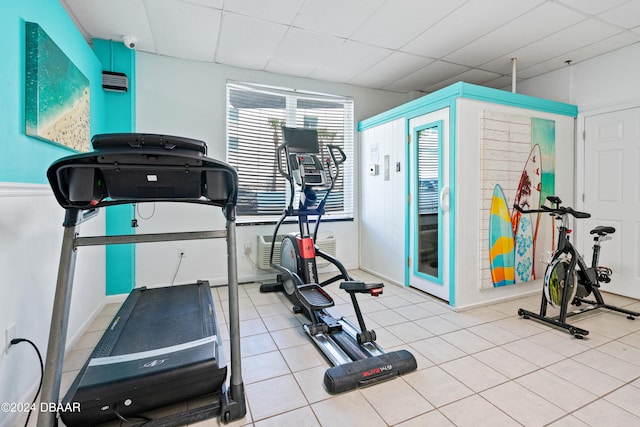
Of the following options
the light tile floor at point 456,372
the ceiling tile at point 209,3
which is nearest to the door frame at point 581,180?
the light tile floor at point 456,372

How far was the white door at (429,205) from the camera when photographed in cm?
322

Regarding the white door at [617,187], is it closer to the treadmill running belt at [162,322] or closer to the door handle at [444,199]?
the door handle at [444,199]

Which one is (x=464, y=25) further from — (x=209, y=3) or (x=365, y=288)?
(x=365, y=288)

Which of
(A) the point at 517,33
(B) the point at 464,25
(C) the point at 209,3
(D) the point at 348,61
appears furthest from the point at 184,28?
(A) the point at 517,33

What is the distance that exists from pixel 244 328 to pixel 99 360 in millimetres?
1213

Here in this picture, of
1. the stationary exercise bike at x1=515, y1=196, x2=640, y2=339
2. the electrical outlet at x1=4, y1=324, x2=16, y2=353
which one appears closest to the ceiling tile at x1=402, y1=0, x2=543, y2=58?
the stationary exercise bike at x1=515, y1=196, x2=640, y2=339

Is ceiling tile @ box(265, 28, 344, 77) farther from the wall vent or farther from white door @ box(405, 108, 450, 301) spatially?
the wall vent

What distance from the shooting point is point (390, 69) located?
13.3 feet

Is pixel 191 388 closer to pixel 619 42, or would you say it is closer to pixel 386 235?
pixel 386 235

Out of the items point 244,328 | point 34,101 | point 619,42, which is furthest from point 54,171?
point 619,42

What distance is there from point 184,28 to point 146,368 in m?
3.03

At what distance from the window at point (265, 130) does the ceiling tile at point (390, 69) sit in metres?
0.47

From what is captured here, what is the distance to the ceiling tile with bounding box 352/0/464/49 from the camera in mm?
2662

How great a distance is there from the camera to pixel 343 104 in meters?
4.68
